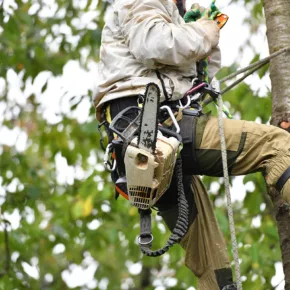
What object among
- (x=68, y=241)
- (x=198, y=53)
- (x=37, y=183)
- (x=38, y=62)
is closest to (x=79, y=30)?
(x=38, y=62)

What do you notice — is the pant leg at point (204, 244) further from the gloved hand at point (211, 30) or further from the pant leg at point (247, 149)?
the gloved hand at point (211, 30)

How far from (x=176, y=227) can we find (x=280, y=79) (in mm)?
1028

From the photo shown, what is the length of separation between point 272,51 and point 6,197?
319 cm

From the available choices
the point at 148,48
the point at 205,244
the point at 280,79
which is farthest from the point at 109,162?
the point at 280,79

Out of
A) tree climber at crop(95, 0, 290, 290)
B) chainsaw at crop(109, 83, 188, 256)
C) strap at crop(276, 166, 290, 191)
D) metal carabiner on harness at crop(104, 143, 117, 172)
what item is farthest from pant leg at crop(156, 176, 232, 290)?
strap at crop(276, 166, 290, 191)

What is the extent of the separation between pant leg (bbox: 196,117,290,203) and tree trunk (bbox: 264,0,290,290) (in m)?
0.43


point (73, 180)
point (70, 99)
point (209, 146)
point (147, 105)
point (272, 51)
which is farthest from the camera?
point (73, 180)

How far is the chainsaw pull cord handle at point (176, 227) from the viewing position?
10.1 ft

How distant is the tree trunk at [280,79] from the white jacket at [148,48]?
0.50m

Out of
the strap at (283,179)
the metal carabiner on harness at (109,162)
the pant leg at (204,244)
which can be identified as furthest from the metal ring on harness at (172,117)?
the pant leg at (204,244)

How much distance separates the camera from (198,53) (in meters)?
3.25

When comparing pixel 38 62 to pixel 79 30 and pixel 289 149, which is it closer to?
pixel 79 30

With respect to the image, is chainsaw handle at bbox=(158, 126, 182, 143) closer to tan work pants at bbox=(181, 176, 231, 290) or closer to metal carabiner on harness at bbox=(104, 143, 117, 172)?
metal carabiner on harness at bbox=(104, 143, 117, 172)

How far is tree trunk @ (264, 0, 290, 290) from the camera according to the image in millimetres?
3541
